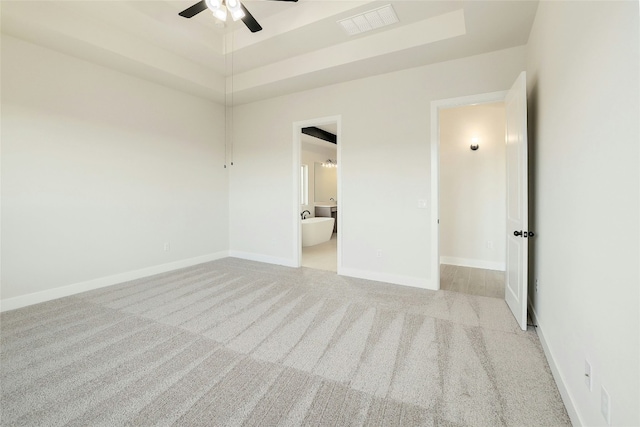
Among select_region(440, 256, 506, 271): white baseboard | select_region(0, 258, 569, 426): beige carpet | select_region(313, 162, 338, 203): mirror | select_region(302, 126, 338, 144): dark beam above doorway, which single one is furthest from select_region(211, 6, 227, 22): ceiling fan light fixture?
select_region(313, 162, 338, 203): mirror

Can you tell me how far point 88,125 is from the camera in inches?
136

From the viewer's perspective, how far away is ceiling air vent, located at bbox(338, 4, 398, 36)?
282cm

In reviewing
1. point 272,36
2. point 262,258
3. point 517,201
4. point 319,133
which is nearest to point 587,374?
point 517,201

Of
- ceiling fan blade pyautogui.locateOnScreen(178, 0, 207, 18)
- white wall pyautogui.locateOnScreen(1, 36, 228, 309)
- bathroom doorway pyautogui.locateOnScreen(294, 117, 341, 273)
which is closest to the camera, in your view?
ceiling fan blade pyautogui.locateOnScreen(178, 0, 207, 18)

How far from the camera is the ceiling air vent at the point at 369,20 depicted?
111 inches

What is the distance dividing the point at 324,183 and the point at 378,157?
18.0 ft

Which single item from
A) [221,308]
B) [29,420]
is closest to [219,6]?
[221,308]

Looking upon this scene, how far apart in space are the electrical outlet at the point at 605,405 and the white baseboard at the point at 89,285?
15.3 feet

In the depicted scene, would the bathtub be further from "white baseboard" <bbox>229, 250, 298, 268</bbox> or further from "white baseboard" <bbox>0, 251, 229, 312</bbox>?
"white baseboard" <bbox>0, 251, 229, 312</bbox>

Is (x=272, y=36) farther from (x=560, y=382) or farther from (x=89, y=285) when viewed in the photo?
(x=560, y=382)

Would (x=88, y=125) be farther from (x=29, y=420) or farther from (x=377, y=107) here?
(x=377, y=107)

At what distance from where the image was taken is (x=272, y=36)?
3287 millimetres

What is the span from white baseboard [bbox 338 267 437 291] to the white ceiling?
2.72 meters

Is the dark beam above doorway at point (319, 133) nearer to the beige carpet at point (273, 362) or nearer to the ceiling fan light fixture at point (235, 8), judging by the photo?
the ceiling fan light fixture at point (235, 8)
